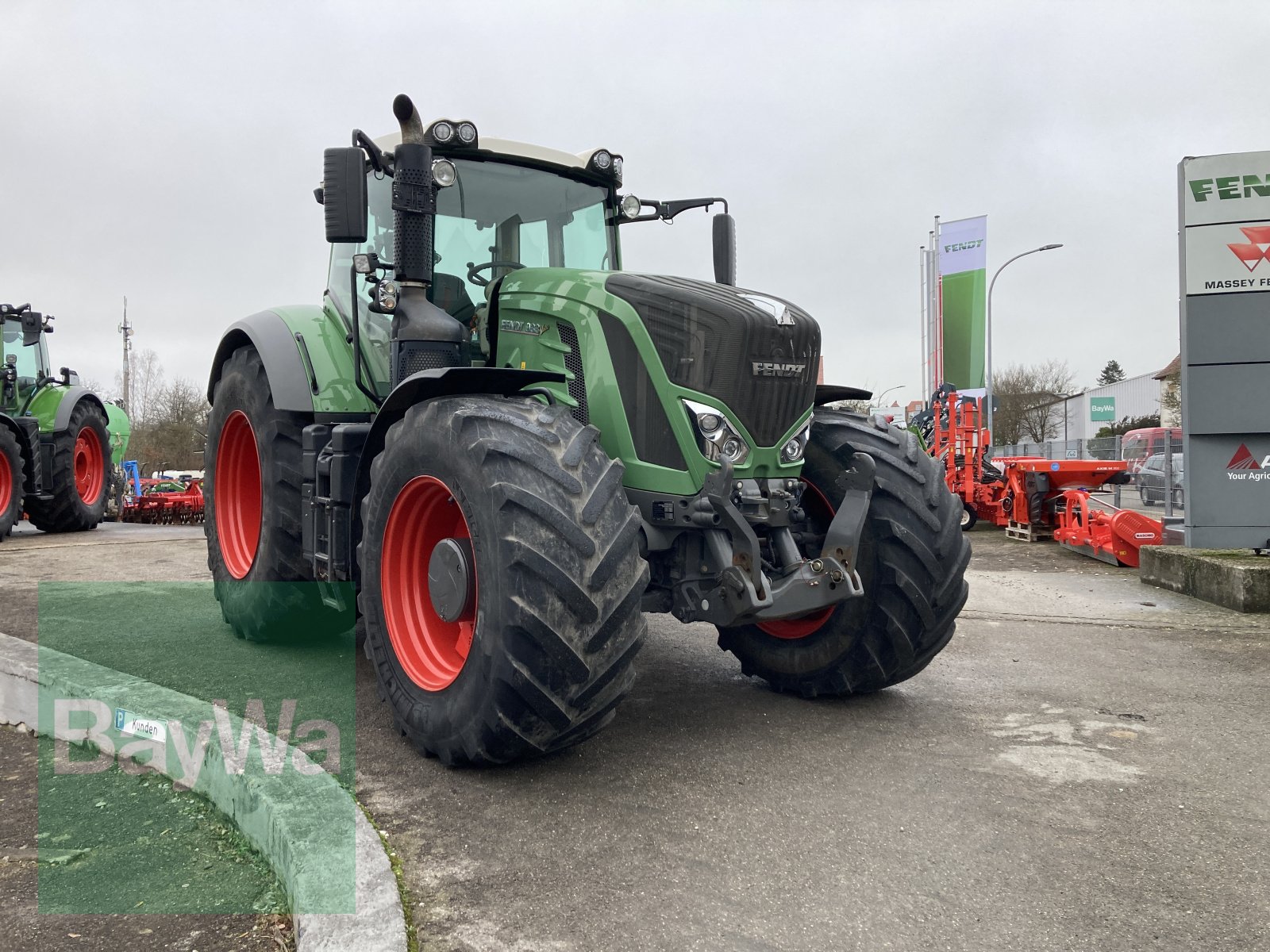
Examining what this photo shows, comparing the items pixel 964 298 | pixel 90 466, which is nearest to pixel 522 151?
pixel 90 466

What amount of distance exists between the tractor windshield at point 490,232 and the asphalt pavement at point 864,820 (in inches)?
74.2

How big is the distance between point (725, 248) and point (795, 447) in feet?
5.43

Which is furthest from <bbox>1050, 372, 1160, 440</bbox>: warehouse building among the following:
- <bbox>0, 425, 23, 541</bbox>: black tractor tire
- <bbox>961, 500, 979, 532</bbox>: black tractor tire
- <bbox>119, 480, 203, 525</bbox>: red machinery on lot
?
<bbox>0, 425, 23, 541</bbox>: black tractor tire

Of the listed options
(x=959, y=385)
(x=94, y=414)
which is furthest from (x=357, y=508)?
(x=959, y=385)

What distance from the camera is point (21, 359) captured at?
12.9 m

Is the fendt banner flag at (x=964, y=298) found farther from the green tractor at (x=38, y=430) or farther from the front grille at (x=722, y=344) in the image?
the front grille at (x=722, y=344)

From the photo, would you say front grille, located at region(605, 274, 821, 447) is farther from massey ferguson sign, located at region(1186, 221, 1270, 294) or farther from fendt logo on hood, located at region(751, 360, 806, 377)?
massey ferguson sign, located at region(1186, 221, 1270, 294)

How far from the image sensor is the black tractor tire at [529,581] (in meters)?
3.09

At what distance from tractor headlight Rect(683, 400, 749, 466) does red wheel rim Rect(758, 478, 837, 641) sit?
0.73 m

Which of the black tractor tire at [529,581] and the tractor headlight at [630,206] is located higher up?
the tractor headlight at [630,206]

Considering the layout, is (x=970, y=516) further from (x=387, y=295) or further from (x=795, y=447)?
(x=387, y=295)

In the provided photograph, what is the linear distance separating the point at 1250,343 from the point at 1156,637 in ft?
12.7

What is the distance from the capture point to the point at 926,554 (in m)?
4.05

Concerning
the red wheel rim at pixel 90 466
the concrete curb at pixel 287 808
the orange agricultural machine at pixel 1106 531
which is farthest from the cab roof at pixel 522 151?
the red wheel rim at pixel 90 466
